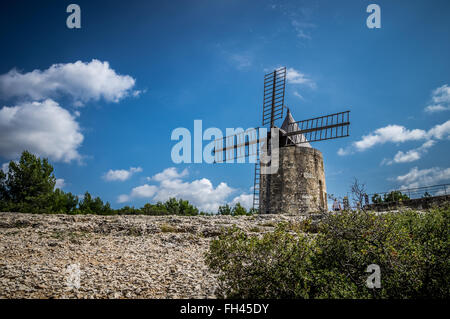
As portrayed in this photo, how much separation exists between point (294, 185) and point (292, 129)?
4.54 meters

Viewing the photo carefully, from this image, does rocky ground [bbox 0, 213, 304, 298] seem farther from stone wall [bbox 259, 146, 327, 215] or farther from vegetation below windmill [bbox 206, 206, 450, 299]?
stone wall [bbox 259, 146, 327, 215]

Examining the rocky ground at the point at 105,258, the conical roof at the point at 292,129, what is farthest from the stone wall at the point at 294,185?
the rocky ground at the point at 105,258

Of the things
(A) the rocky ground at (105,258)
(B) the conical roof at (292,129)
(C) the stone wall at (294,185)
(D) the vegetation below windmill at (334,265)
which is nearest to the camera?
(D) the vegetation below windmill at (334,265)

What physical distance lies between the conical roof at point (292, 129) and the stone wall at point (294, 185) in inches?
34.4

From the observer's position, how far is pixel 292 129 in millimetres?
20734

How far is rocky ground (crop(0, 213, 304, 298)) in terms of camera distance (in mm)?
5508

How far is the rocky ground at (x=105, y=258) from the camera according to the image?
5.51 meters

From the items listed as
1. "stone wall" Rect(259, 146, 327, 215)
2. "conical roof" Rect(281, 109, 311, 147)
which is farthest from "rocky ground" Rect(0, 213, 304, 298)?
"conical roof" Rect(281, 109, 311, 147)

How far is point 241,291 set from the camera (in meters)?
5.02

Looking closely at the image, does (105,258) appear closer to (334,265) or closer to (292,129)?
(334,265)

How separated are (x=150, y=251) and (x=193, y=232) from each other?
2682 mm

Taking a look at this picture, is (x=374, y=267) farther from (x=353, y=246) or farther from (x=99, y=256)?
(x=99, y=256)

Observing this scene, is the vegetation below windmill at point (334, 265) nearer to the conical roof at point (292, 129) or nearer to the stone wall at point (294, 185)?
the stone wall at point (294, 185)
